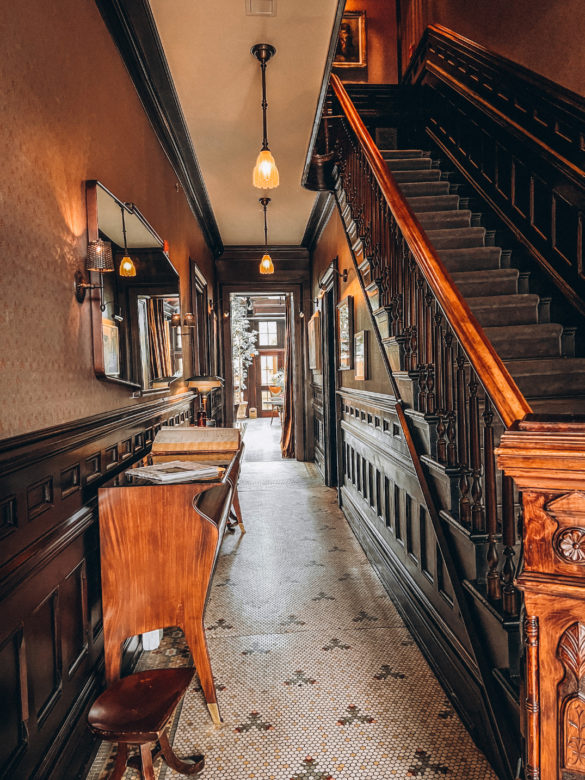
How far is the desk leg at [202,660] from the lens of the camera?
203 cm

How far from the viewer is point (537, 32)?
3.54 metres

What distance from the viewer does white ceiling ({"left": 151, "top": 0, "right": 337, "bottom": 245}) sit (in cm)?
281

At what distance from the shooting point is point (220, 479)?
2.14 m

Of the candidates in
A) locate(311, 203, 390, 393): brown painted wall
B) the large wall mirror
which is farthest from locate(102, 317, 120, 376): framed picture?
locate(311, 203, 390, 393): brown painted wall

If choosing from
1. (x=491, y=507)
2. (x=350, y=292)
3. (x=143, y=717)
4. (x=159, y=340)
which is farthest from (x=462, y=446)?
(x=350, y=292)

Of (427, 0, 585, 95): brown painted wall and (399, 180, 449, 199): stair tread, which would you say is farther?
(399, 180, 449, 199): stair tread

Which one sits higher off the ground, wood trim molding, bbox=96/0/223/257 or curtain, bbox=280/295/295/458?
wood trim molding, bbox=96/0/223/257

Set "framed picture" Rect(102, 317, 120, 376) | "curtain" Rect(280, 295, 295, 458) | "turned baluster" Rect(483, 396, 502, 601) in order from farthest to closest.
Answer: "curtain" Rect(280, 295, 295, 458)
"framed picture" Rect(102, 317, 120, 376)
"turned baluster" Rect(483, 396, 502, 601)

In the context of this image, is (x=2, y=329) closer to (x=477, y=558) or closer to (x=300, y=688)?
(x=477, y=558)

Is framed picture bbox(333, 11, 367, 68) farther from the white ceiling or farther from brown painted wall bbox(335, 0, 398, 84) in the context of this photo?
the white ceiling

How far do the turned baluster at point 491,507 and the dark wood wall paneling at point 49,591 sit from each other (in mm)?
1464

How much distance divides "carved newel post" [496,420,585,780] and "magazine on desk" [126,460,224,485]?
1.47m

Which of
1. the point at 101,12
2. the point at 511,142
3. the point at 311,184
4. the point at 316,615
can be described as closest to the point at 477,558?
the point at 316,615

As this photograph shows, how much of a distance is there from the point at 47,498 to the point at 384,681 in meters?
1.72
